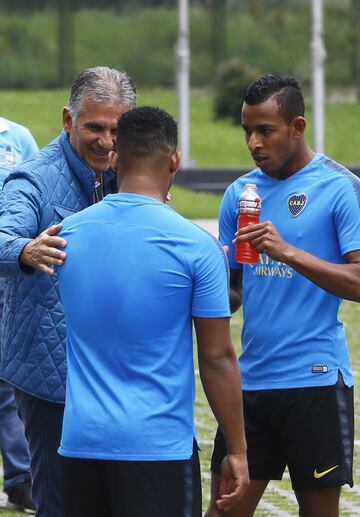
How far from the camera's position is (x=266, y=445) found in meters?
5.55

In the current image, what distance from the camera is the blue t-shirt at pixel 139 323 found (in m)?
4.30

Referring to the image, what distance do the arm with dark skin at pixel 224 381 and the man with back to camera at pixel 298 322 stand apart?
3.12ft

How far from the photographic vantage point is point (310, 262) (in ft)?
Answer: 17.1

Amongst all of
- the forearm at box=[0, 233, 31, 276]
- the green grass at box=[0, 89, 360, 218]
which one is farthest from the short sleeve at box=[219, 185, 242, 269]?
the green grass at box=[0, 89, 360, 218]

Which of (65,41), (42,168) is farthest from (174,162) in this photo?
(65,41)

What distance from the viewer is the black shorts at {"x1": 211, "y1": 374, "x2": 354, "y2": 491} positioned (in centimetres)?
544

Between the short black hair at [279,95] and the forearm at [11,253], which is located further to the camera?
the short black hair at [279,95]

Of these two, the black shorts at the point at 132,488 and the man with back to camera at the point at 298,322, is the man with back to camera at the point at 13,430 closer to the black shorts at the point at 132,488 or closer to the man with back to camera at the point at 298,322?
the man with back to camera at the point at 298,322

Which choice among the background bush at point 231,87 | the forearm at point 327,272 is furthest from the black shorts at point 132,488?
the background bush at point 231,87

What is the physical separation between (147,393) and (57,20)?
41.0m

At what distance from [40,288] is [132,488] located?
110cm

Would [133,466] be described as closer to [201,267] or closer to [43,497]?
[201,267]

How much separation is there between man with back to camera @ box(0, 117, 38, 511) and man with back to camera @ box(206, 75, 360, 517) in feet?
6.70

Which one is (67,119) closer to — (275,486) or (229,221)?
(229,221)
